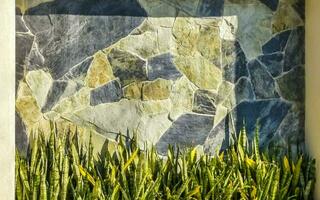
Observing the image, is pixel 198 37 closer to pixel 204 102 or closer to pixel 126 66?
pixel 204 102

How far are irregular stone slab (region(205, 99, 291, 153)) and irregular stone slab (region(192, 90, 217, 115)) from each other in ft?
0.70

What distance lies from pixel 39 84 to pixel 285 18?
297 centimetres

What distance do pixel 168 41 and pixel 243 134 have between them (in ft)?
4.50

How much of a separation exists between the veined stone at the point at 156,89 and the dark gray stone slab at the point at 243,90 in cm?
82

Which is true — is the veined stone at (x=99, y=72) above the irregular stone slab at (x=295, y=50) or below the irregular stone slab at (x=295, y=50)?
below

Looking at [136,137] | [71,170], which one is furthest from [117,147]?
[71,170]

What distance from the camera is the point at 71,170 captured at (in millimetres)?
5531

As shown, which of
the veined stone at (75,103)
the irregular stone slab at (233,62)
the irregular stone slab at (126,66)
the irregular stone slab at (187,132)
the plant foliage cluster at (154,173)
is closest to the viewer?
the plant foliage cluster at (154,173)

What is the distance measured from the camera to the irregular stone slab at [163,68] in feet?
19.8

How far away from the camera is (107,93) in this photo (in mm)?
5949

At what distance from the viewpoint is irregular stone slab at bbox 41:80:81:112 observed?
5789 millimetres

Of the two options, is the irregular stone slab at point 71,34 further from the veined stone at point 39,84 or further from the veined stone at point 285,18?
the veined stone at point 285,18

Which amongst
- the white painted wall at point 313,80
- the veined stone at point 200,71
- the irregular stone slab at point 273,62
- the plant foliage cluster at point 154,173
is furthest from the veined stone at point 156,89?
the white painted wall at point 313,80

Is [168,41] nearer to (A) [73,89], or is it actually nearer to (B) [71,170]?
(A) [73,89]
